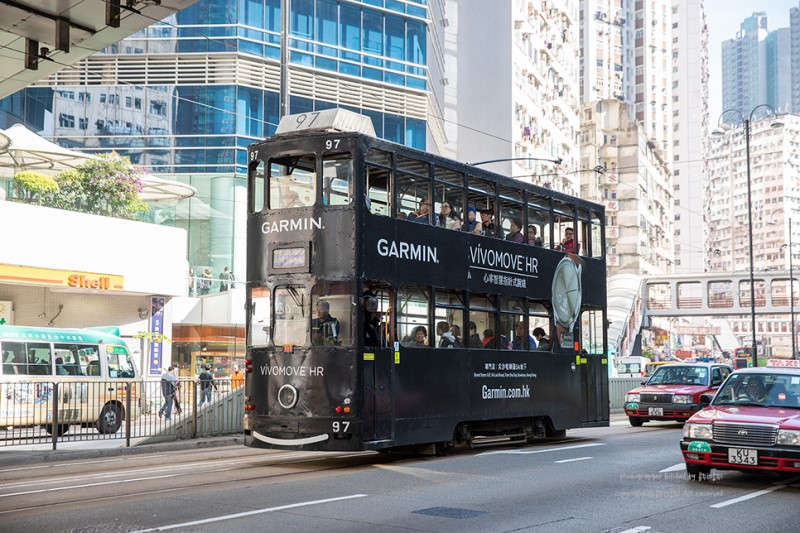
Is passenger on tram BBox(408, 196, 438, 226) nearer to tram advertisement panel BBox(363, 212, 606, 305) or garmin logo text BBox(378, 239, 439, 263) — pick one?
tram advertisement panel BBox(363, 212, 606, 305)

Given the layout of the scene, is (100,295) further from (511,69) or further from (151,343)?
(511,69)

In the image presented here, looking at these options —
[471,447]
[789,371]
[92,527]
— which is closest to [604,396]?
[471,447]

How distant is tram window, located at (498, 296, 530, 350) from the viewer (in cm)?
1694

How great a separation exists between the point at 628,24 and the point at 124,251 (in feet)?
392

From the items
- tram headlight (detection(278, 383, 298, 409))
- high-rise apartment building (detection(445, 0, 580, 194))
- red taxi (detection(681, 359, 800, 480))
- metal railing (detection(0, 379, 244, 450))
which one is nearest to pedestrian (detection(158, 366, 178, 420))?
metal railing (detection(0, 379, 244, 450))

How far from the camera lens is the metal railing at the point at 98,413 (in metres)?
18.8

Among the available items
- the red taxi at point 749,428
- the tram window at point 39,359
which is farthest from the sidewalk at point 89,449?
the red taxi at point 749,428

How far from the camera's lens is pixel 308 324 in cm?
1402

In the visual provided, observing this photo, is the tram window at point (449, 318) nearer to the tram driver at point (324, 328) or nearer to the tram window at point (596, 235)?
the tram driver at point (324, 328)

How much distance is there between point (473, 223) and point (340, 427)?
15.0 feet

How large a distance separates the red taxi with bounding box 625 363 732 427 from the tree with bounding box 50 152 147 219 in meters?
17.5

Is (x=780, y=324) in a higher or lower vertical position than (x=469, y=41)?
lower

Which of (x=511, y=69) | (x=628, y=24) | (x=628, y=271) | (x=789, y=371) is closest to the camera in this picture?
(x=789, y=371)

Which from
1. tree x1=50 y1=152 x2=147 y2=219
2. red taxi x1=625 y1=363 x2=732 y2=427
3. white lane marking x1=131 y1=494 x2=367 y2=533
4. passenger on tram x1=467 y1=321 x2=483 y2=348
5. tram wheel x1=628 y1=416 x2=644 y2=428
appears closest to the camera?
white lane marking x1=131 y1=494 x2=367 y2=533
